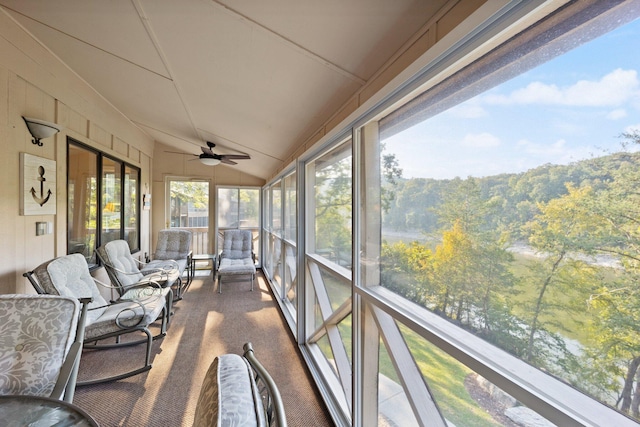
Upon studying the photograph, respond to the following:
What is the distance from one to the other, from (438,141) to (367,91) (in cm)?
61

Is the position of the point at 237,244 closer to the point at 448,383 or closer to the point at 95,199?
the point at 95,199

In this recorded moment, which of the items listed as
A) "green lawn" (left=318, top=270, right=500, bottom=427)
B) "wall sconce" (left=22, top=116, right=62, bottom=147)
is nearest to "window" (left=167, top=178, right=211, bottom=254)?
"wall sconce" (left=22, top=116, right=62, bottom=147)

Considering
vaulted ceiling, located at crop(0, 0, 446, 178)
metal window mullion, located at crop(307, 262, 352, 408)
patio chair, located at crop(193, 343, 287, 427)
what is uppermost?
vaulted ceiling, located at crop(0, 0, 446, 178)

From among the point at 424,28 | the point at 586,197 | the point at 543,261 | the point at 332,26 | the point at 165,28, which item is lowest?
the point at 543,261

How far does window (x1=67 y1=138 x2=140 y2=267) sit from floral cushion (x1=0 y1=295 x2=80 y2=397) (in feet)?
6.28

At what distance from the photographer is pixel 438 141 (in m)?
1.02

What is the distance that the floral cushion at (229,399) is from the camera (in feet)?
1.76

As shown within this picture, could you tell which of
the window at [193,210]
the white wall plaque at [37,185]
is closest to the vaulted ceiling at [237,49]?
the white wall plaque at [37,185]

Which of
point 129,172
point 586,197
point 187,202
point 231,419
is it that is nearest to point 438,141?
point 586,197

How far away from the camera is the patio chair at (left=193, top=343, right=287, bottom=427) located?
0.54 m

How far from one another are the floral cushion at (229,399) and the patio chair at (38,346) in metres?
1.28

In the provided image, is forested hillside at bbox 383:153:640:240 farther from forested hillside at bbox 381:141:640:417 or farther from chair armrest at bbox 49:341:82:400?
chair armrest at bbox 49:341:82:400

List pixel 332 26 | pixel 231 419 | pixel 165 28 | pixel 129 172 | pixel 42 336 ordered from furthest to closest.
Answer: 1. pixel 129 172
2. pixel 165 28
3. pixel 42 336
4. pixel 332 26
5. pixel 231 419

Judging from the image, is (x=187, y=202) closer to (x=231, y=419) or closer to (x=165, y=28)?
(x=165, y=28)
